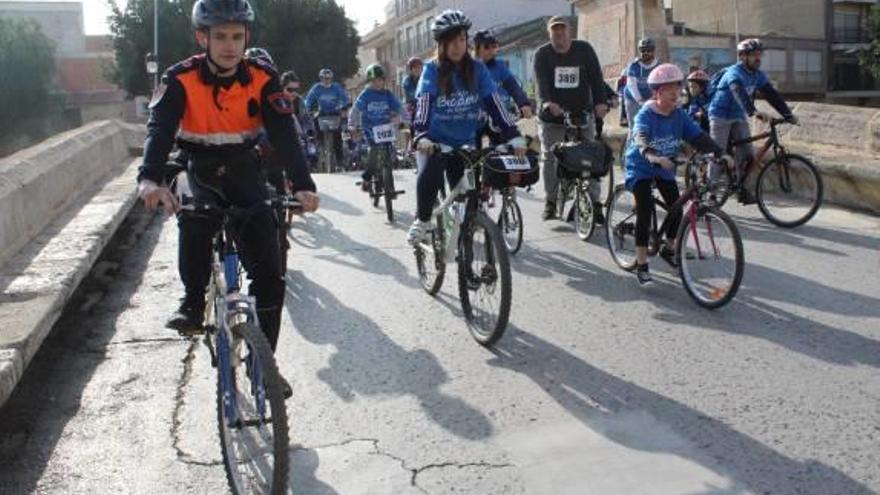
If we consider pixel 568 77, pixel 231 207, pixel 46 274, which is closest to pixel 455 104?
pixel 231 207

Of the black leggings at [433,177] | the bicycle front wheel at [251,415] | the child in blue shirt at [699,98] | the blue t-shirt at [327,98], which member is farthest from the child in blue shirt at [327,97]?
the bicycle front wheel at [251,415]

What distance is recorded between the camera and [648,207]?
6.83 meters

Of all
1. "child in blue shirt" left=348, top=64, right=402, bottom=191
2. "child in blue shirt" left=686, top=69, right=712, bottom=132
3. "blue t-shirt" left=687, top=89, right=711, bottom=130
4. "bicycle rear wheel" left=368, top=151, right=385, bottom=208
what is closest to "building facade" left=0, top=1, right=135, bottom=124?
"child in blue shirt" left=348, top=64, right=402, bottom=191

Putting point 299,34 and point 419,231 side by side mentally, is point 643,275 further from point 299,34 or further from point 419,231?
point 299,34

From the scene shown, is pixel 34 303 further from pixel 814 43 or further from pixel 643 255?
pixel 814 43

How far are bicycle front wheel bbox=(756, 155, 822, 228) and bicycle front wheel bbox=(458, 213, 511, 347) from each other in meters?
4.56

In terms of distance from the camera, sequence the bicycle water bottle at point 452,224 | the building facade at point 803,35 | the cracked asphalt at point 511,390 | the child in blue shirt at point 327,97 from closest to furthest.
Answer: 1. the cracked asphalt at point 511,390
2. the bicycle water bottle at point 452,224
3. the child in blue shirt at point 327,97
4. the building facade at point 803,35

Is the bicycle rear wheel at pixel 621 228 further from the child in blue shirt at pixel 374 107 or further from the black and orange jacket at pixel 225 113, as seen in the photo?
the child in blue shirt at pixel 374 107

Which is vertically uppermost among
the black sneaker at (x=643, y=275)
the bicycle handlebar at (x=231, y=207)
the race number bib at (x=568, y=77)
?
the race number bib at (x=568, y=77)

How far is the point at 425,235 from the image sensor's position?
6746 mm

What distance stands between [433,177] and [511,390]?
80.8 inches

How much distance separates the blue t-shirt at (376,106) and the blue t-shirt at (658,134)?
5.54 metres

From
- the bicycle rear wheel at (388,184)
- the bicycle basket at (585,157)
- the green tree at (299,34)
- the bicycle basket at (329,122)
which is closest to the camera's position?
the bicycle basket at (585,157)

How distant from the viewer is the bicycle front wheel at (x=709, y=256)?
6.12 metres
